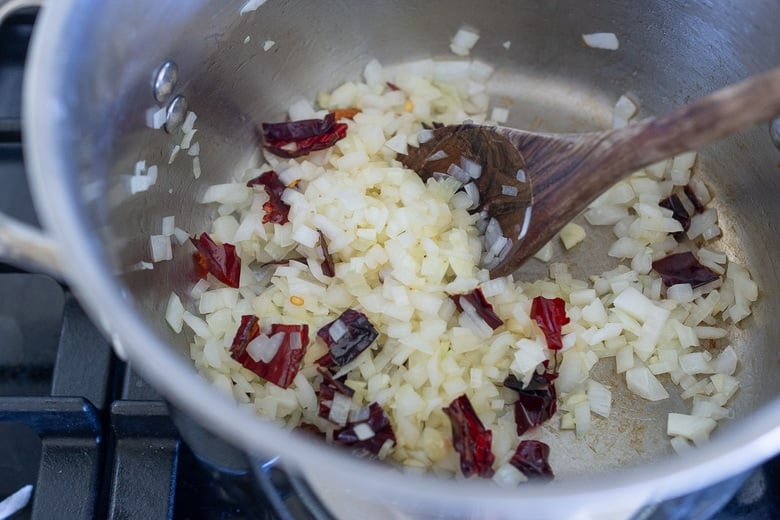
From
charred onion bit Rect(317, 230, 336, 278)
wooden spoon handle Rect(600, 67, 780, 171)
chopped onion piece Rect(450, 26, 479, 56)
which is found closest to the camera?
wooden spoon handle Rect(600, 67, 780, 171)

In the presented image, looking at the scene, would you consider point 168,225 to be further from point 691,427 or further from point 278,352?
point 691,427

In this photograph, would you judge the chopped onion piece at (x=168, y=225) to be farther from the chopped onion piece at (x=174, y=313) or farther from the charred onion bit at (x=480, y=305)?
the charred onion bit at (x=480, y=305)

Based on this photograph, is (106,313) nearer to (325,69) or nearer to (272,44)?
(272,44)

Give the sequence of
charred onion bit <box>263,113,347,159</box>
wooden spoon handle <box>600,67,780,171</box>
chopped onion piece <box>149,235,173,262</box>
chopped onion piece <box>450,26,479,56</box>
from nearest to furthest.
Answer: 1. wooden spoon handle <box>600,67,780,171</box>
2. chopped onion piece <box>149,235,173,262</box>
3. charred onion bit <box>263,113,347,159</box>
4. chopped onion piece <box>450,26,479,56</box>

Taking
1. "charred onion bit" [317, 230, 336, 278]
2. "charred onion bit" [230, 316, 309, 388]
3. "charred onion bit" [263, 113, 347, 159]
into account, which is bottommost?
"charred onion bit" [230, 316, 309, 388]

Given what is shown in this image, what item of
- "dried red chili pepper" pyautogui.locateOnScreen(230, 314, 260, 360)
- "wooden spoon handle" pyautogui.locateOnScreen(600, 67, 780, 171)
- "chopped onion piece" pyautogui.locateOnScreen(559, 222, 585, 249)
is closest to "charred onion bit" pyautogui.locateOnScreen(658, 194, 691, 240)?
"chopped onion piece" pyautogui.locateOnScreen(559, 222, 585, 249)

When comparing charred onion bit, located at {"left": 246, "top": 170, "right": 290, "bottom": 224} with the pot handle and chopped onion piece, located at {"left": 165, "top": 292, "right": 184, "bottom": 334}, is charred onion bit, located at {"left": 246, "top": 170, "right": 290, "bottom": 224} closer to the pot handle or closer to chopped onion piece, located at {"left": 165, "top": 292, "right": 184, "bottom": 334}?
chopped onion piece, located at {"left": 165, "top": 292, "right": 184, "bottom": 334}

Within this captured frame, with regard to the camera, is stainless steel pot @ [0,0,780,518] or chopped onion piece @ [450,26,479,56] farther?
chopped onion piece @ [450,26,479,56]
